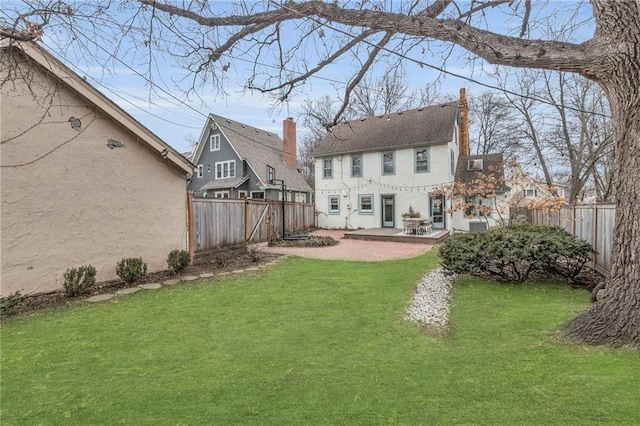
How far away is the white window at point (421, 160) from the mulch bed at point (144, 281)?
1137 centimetres

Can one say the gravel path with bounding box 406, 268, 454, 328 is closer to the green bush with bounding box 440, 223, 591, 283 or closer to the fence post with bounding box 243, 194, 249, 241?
the green bush with bounding box 440, 223, 591, 283

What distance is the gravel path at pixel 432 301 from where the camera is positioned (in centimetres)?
464

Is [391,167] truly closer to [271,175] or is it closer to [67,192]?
[271,175]

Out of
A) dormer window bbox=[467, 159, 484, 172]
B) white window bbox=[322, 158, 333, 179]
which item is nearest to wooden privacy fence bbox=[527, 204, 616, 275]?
dormer window bbox=[467, 159, 484, 172]

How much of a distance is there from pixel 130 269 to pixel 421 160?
15.9 meters

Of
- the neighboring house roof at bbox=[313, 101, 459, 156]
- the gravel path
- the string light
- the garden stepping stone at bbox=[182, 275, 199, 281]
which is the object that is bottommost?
the gravel path

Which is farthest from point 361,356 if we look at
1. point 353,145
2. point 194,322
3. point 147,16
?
point 353,145

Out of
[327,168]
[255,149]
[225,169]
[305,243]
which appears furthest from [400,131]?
[225,169]

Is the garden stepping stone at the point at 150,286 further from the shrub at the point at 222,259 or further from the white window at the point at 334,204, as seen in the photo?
the white window at the point at 334,204

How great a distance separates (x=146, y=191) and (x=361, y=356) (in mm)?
6454

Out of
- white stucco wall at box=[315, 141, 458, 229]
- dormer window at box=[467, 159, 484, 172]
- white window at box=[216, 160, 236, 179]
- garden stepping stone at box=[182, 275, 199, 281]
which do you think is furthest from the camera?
white window at box=[216, 160, 236, 179]

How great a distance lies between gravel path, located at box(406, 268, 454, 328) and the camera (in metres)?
4.64

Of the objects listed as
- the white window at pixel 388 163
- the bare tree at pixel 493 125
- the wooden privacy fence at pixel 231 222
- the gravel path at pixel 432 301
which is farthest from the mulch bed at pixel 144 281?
the bare tree at pixel 493 125

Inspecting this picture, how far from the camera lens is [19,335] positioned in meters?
4.16
